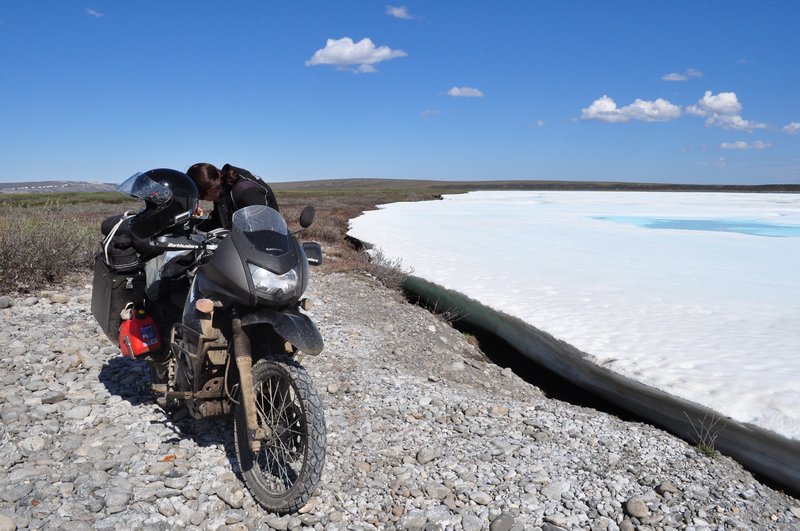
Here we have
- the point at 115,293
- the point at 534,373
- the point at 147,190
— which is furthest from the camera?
the point at 534,373

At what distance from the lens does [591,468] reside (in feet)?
10.2

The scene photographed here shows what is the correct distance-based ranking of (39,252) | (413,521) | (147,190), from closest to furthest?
1. (413,521)
2. (147,190)
3. (39,252)

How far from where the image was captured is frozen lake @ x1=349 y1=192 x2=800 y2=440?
14.2 ft

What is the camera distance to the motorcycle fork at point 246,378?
2.60 meters

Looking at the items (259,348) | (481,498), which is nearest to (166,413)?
(259,348)

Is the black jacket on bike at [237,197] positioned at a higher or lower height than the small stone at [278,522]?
higher

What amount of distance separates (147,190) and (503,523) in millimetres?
2309

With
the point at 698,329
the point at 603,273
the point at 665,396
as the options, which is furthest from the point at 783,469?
the point at 603,273

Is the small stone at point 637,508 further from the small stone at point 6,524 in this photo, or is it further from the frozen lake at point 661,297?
the small stone at point 6,524

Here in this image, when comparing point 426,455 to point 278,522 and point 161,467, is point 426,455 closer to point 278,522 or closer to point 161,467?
point 278,522

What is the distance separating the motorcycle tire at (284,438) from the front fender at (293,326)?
18 centimetres

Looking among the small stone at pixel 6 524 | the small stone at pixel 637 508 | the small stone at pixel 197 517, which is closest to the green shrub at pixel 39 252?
the small stone at pixel 6 524

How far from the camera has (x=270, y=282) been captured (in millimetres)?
2529

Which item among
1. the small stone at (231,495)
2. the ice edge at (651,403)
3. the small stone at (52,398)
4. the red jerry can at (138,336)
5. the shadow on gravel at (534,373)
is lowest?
the shadow on gravel at (534,373)
